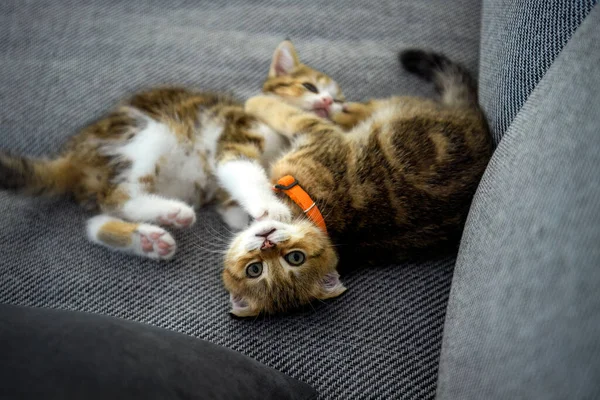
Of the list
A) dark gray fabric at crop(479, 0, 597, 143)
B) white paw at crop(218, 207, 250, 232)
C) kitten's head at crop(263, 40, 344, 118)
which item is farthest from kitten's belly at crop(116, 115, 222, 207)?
dark gray fabric at crop(479, 0, 597, 143)

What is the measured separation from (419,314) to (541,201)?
0.41 metres

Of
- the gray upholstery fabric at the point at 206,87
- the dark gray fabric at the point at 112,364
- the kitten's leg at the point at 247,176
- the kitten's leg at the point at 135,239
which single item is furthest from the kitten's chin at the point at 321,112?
the dark gray fabric at the point at 112,364

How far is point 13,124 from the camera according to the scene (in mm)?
1389

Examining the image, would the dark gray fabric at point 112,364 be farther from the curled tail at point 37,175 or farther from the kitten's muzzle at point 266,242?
the curled tail at point 37,175

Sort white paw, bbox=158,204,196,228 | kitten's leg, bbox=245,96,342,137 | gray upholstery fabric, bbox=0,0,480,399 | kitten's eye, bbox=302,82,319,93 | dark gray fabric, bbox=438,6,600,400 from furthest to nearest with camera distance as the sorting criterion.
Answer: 1. kitten's eye, bbox=302,82,319,93
2. kitten's leg, bbox=245,96,342,137
3. white paw, bbox=158,204,196,228
4. gray upholstery fabric, bbox=0,0,480,399
5. dark gray fabric, bbox=438,6,600,400

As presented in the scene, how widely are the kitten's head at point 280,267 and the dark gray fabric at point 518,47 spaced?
0.52 meters

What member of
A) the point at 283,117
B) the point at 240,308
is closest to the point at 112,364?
the point at 240,308

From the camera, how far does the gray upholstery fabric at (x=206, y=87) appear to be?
1027 millimetres

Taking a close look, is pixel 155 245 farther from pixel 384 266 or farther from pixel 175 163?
pixel 384 266

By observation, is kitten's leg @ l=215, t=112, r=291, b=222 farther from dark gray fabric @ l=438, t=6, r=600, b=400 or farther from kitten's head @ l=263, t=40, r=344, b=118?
dark gray fabric @ l=438, t=6, r=600, b=400

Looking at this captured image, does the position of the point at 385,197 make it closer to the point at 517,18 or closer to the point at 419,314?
the point at 419,314

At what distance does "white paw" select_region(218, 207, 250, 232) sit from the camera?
1.32 m

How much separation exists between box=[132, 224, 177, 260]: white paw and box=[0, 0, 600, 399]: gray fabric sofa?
3 centimetres

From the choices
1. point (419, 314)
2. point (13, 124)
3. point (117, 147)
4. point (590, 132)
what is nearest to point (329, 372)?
point (419, 314)
